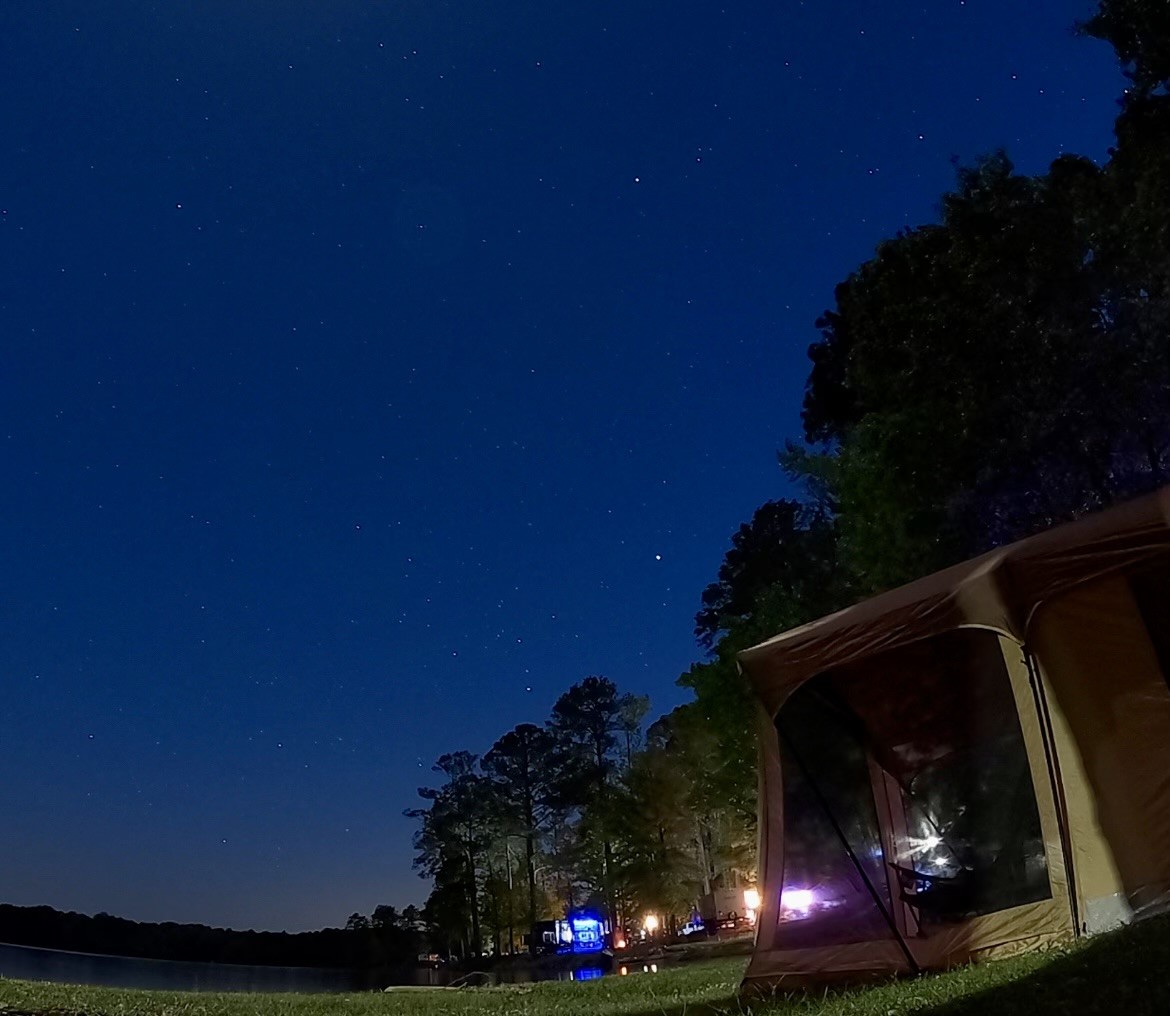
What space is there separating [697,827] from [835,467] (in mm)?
19816

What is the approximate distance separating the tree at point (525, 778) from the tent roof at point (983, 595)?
47.7 metres

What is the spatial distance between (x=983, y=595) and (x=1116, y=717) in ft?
3.59

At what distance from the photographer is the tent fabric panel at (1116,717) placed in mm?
6184

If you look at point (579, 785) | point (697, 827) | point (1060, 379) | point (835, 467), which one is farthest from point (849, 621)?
point (579, 785)

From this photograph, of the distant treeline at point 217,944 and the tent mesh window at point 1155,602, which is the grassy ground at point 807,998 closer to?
the tent mesh window at point 1155,602

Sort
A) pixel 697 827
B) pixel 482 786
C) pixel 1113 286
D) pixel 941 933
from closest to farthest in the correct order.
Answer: pixel 941 933 < pixel 1113 286 < pixel 697 827 < pixel 482 786

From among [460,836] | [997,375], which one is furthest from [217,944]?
[997,375]

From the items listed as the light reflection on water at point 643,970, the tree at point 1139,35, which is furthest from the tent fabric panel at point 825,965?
the tree at point 1139,35

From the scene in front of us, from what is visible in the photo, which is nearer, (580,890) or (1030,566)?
(1030,566)

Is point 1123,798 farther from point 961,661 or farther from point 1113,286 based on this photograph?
point 1113,286

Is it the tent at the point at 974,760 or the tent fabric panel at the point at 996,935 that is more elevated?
the tent at the point at 974,760

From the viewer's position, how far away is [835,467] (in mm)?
24203

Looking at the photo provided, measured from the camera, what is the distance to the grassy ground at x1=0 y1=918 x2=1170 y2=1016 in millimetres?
4328

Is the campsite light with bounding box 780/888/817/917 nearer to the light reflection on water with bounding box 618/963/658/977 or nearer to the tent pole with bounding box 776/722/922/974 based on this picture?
the tent pole with bounding box 776/722/922/974
